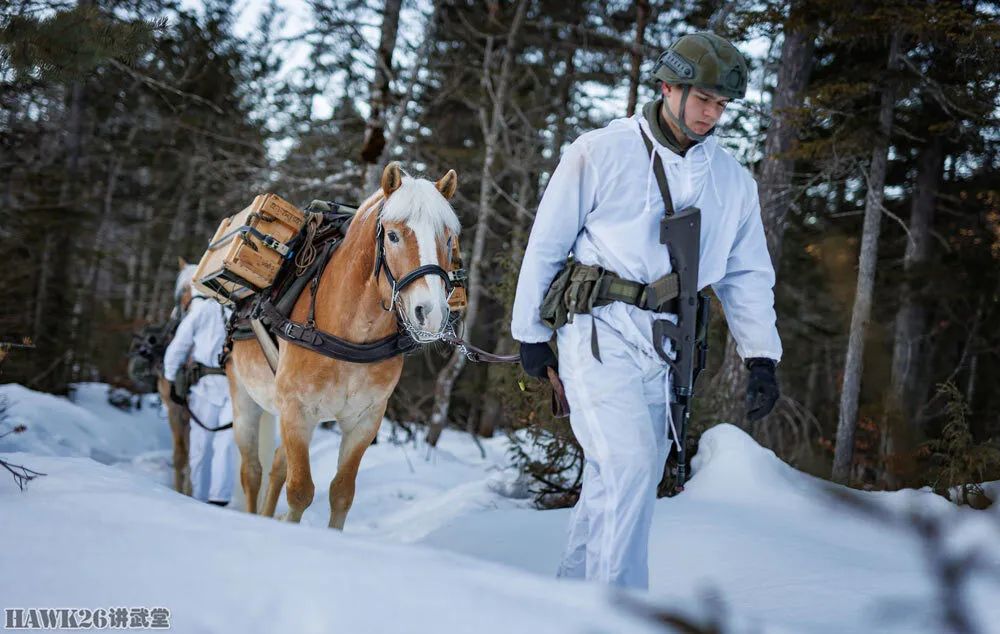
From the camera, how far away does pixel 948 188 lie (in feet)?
44.3

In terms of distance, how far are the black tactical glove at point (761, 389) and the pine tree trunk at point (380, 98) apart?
8.27 m

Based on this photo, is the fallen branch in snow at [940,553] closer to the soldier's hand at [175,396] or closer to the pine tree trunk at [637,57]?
the soldier's hand at [175,396]

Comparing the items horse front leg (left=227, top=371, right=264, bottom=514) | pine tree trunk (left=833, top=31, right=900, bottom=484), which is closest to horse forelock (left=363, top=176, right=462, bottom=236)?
horse front leg (left=227, top=371, right=264, bottom=514)

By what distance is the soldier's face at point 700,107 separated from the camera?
10.4ft

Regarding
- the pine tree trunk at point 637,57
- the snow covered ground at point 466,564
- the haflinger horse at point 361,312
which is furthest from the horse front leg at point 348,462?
the pine tree trunk at point 637,57

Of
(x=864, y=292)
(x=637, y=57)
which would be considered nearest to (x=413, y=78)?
(x=637, y=57)

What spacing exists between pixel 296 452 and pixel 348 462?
13.9 inches

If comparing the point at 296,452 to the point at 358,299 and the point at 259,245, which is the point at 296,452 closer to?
the point at 358,299

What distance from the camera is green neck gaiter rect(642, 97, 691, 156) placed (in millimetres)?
3250

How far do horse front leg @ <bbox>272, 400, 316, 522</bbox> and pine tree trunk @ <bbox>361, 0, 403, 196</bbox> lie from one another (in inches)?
258

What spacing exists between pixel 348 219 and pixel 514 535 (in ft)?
7.96

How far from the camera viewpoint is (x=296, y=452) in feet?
15.9

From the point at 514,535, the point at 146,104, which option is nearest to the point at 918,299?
the point at 514,535

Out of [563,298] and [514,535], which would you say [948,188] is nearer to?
[514,535]
